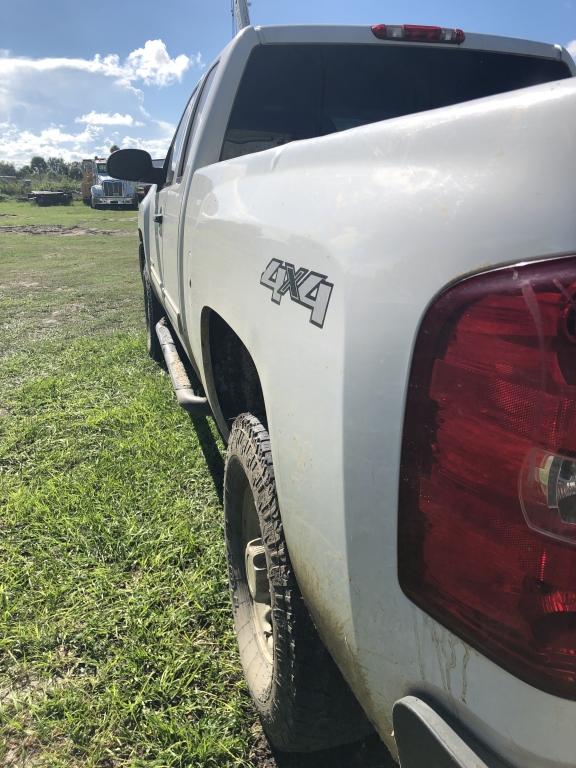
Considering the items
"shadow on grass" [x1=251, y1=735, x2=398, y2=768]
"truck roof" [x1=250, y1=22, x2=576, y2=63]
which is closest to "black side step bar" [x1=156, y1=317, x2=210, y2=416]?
"shadow on grass" [x1=251, y1=735, x2=398, y2=768]

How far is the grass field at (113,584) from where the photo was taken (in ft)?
6.17

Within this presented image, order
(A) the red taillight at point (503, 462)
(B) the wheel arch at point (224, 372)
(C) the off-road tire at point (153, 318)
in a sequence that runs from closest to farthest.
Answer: (A) the red taillight at point (503, 462) → (B) the wheel arch at point (224, 372) → (C) the off-road tire at point (153, 318)

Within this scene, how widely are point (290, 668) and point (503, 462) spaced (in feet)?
3.00

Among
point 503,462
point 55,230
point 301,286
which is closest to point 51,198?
point 55,230

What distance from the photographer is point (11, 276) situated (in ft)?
35.8

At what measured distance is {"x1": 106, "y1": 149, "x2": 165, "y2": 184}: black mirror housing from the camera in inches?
155

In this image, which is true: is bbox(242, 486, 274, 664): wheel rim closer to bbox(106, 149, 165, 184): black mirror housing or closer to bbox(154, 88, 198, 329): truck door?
bbox(154, 88, 198, 329): truck door

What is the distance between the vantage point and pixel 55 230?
2144 centimetres

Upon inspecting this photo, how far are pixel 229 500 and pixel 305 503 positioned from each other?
882 millimetres

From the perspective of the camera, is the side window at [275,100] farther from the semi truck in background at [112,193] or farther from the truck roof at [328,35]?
the semi truck in background at [112,193]

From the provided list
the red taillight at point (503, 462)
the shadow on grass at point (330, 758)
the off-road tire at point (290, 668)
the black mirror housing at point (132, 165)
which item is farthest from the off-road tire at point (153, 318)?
the red taillight at point (503, 462)

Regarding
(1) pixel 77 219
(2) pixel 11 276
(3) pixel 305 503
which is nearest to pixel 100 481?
(3) pixel 305 503

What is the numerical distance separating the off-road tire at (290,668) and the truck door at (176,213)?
1.48 m

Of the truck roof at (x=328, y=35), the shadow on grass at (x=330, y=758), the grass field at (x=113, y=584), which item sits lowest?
the shadow on grass at (x=330, y=758)
